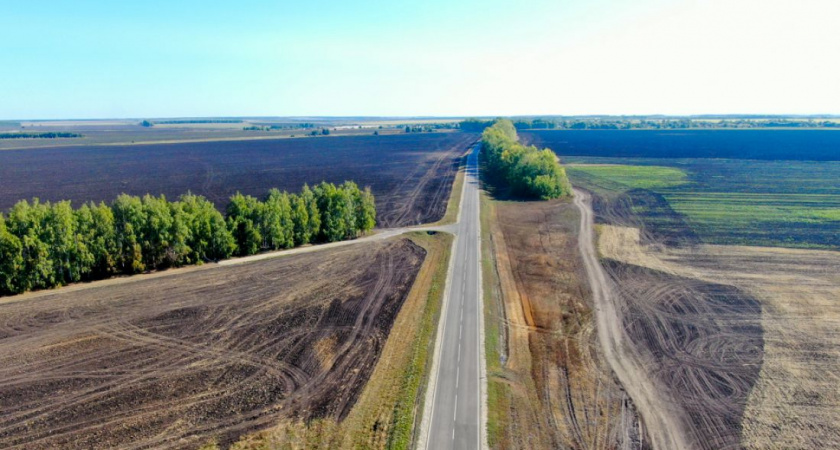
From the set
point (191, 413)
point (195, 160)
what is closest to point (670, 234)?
point (191, 413)

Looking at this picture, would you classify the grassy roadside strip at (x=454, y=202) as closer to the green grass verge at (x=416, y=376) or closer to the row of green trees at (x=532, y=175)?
the row of green trees at (x=532, y=175)

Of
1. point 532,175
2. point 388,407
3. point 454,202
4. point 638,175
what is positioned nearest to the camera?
point 388,407

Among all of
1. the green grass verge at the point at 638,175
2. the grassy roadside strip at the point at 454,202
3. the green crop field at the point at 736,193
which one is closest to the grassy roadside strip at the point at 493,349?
the grassy roadside strip at the point at 454,202

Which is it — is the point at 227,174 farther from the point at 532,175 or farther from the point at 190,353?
the point at 190,353

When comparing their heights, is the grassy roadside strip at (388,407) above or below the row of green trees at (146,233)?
below

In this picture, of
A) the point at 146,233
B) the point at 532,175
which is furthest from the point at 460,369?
the point at 532,175

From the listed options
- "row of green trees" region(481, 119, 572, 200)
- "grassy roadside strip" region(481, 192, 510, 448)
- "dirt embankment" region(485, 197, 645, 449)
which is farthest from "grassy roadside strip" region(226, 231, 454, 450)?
"row of green trees" region(481, 119, 572, 200)

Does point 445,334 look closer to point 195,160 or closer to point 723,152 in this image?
point 195,160
